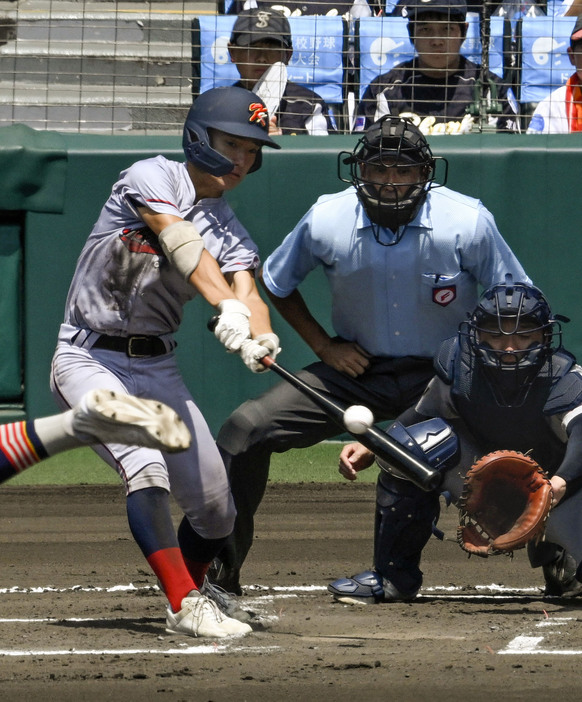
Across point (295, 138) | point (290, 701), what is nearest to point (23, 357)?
point (295, 138)

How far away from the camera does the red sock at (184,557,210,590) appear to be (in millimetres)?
4602

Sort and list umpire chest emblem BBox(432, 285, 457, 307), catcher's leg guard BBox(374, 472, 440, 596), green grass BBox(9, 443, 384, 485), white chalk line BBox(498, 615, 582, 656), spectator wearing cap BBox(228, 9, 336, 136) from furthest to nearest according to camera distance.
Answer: spectator wearing cap BBox(228, 9, 336, 136) < green grass BBox(9, 443, 384, 485) < umpire chest emblem BBox(432, 285, 457, 307) < catcher's leg guard BBox(374, 472, 440, 596) < white chalk line BBox(498, 615, 582, 656)

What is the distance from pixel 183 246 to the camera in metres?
4.24

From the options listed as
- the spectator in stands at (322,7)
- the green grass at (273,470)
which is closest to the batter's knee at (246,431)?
the green grass at (273,470)

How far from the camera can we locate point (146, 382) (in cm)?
443

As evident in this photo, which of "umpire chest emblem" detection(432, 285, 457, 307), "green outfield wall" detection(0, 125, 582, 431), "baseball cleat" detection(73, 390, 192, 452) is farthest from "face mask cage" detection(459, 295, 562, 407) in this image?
"green outfield wall" detection(0, 125, 582, 431)

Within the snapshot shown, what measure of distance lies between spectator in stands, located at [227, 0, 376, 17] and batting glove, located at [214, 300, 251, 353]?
6521 mm

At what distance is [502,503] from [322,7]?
6.85 metres

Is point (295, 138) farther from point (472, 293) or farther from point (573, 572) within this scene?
point (573, 572)

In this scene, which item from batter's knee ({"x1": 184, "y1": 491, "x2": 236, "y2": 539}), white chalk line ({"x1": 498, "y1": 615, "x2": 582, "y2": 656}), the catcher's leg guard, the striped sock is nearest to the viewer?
the striped sock

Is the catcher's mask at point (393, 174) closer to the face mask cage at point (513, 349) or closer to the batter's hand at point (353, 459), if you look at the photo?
the face mask cage at point (513, 349)

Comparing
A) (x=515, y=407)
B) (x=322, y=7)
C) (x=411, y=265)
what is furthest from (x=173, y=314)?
(x=322, y=7)

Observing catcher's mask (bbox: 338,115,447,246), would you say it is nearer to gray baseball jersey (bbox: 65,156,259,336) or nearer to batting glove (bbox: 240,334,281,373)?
gray baseball jersey (bbox: 65,156,259,336)

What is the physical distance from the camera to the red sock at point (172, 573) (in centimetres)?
414
